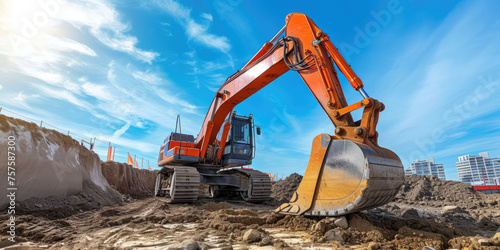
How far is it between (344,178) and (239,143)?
6313 mm

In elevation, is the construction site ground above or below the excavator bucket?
below

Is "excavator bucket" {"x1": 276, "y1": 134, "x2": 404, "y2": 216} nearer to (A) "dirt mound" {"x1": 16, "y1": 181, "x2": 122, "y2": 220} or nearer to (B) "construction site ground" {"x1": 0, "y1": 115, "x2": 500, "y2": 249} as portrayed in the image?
(B) "construction site ground" {"x1": 0, "y1": 115, "x2": 500, "y2": 249}

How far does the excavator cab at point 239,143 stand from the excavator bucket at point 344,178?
5.46m

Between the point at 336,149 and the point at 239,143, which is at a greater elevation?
the point at 239,143

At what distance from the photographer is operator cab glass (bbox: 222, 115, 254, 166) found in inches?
373

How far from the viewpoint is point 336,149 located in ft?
12.4

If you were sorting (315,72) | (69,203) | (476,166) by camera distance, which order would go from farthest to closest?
(476,166) < (69,203) < (315,72)

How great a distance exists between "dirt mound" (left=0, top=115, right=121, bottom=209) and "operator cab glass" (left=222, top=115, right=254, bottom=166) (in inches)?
178

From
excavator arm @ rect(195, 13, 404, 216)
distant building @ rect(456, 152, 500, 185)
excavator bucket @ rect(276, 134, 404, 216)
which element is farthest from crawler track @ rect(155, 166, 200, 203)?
distant building @ rect(456, 152, 500, 185)

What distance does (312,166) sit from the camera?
3.97 metres

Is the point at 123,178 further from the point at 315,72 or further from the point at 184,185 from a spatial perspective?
the point at 315,72

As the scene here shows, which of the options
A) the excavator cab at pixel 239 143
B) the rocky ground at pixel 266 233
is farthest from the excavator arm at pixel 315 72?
the excavator cab at pixel 239 143

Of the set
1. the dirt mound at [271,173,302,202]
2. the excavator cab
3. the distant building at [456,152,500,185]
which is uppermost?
the distant building at [456,152,500,185]

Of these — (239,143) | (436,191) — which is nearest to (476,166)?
(436,191)
